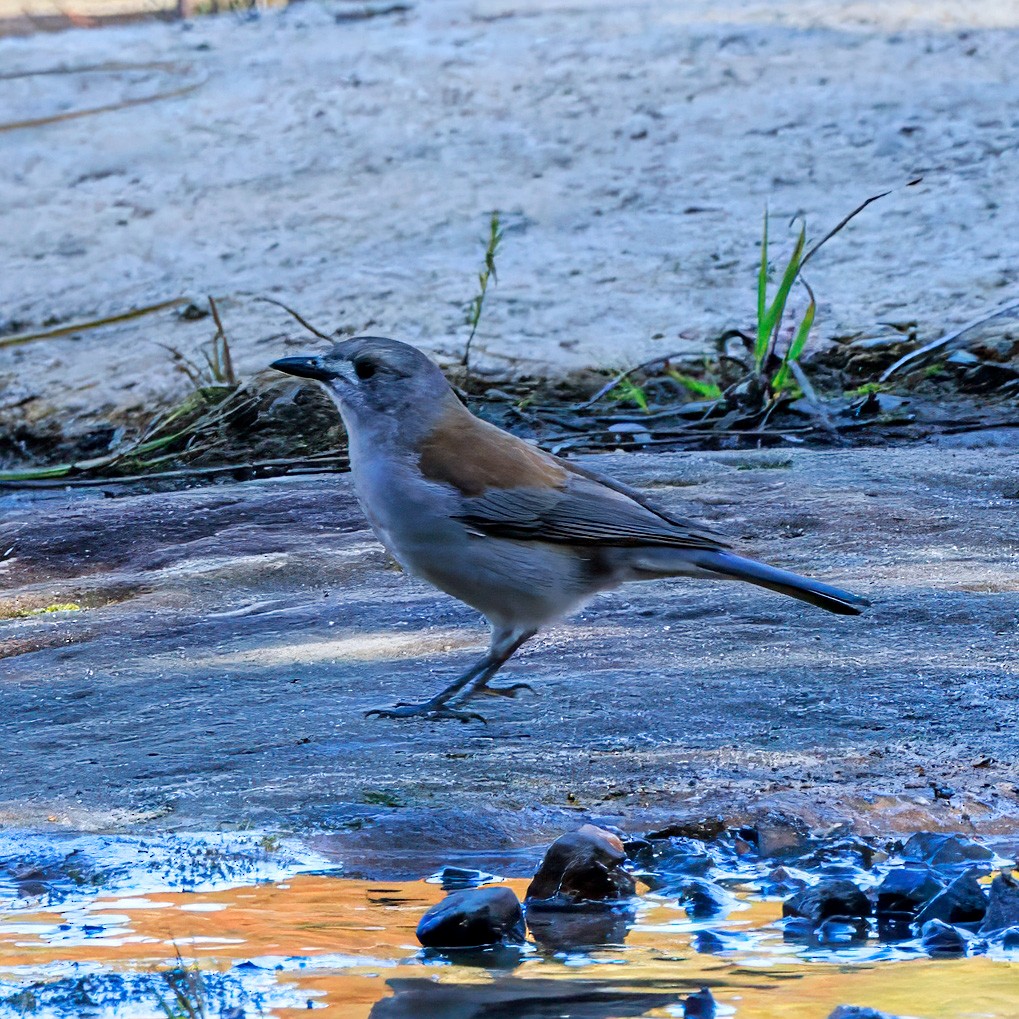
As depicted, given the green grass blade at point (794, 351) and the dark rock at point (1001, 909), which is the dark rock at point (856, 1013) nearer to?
the dark rock at point (1001, 909)

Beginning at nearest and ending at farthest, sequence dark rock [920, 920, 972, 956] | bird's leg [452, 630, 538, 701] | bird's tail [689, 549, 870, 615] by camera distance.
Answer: dark rock [920, 920, 972, 956] < bird's tail [689, 549, 870, 615] < bird's leg [452, 630, 538, 701]

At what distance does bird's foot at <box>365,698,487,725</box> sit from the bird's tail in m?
0.59

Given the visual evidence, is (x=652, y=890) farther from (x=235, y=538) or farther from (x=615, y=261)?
(x=615, y=261)

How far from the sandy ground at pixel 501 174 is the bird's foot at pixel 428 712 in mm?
4595

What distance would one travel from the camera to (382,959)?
8.27ft

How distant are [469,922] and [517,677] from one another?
1.64 metres

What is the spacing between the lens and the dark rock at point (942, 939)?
257 centimetres

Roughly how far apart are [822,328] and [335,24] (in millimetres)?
6818

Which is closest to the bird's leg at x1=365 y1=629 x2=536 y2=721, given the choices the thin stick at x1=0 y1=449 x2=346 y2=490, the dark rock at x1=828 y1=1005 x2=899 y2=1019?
the dark rock at x1=828 y1=1005 x2=899 y2=1019

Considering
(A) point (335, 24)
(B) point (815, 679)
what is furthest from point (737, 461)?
(A) point (335, 24)

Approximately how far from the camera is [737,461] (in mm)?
6434

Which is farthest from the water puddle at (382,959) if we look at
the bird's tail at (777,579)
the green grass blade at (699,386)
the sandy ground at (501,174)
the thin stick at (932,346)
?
the sandy ground at (501,174)

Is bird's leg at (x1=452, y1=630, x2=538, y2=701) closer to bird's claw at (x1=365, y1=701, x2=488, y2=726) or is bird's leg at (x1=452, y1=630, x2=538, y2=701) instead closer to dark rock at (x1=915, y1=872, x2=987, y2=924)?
bird's claw at (x1=365, y1=701, x2=488, y2=726)

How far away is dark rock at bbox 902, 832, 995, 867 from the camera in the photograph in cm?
289
